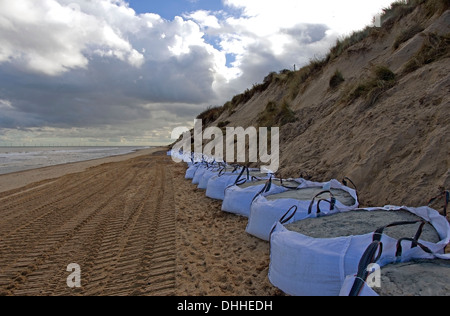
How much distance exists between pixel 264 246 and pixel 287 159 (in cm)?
433

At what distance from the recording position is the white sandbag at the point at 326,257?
2248mm

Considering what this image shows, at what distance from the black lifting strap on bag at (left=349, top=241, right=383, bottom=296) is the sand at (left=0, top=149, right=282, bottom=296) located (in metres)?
1.03

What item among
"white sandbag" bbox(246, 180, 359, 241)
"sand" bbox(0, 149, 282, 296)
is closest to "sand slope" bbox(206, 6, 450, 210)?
"white sandbag" bbox(246, 180, 359, 241)

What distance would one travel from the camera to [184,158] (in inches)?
781

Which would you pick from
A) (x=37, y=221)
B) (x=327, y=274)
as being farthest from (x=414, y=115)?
(x=37, y=221)

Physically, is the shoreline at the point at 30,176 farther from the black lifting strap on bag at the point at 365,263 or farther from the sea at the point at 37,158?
the black lifting strap on bag at the point at 365,263

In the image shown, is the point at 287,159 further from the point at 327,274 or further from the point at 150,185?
the point at 327,274

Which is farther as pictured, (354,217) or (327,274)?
(354,217)

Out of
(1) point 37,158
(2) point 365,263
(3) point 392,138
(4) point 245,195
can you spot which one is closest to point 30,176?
(4) point 245,195

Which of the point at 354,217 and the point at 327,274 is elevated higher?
the point at 354,217

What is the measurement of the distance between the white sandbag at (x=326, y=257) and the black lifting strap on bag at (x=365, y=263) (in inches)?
3.1

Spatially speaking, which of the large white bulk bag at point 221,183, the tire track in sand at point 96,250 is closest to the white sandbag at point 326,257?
the tire track in sand at point 96,250

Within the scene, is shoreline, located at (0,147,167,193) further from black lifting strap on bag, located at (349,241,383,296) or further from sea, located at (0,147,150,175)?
black lifting strap on bag, located at (349,241,383,296)

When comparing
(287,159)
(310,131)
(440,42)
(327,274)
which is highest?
(440,42)
